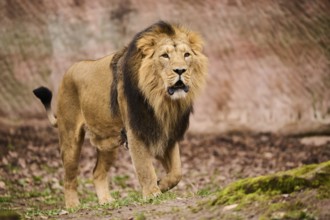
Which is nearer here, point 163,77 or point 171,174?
point 163,77

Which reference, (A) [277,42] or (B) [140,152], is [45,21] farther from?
(B) [140,152]

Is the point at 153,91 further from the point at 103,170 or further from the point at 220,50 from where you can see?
the point at 220,50

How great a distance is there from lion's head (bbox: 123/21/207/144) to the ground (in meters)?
0.74

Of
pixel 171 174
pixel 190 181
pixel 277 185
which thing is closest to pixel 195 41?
pixel 171 174

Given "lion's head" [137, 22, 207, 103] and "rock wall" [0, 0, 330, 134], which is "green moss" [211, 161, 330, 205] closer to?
"lion's head" [137, 22, 207, 103]

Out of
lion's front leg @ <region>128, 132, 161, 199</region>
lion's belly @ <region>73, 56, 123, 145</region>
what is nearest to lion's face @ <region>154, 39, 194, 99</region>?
lion's front leg @ <region>128, 132, 161, 199</region>

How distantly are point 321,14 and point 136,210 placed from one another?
8.49 metres

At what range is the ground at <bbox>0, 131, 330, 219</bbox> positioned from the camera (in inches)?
191

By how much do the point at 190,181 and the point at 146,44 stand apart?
13.7 ft

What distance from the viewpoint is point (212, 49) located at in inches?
Result: 543

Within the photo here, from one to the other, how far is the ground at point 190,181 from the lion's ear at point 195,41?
1.37 m

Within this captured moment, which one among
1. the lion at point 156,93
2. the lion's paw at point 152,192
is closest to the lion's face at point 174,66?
the lion at point 156,93

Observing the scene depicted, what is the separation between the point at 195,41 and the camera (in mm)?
7027

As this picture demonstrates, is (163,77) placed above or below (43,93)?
below
